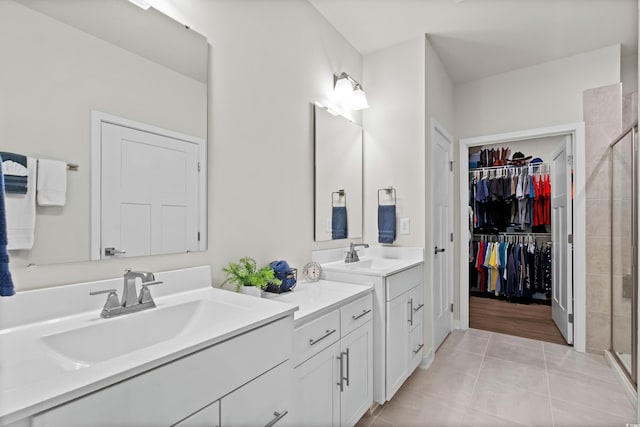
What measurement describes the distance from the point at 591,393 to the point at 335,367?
1.94 m

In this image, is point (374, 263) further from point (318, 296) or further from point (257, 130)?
point (257, 130)

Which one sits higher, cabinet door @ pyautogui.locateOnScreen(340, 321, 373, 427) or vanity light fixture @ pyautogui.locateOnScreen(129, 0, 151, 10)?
vanity light fixture @ pyautogui.locateOnScreen(129, 0, 151, 10)

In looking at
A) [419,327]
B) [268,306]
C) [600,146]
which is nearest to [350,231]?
[419,327]

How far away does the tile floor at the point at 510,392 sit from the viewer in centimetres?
192

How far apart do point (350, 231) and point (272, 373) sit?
1.66 m

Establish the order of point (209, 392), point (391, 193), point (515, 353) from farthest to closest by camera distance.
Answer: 1. point (515, 353)
2. point (391, 193)
3. point (209, 392)

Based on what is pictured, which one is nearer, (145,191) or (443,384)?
(145,191)

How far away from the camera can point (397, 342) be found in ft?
6.82

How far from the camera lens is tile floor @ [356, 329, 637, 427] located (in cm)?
192

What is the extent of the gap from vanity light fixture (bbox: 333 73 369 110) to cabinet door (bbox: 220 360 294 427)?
200 centimetres

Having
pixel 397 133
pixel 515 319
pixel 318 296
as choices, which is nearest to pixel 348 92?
pixel 397 133

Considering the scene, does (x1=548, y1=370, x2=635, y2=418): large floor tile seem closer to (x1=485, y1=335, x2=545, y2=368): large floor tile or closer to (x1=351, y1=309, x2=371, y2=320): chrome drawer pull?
(x1=485, y1=335, x2=545, y2=368): large floor tile

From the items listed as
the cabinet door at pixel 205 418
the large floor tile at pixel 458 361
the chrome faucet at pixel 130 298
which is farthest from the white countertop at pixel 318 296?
the large floor tile at pixel 458 361

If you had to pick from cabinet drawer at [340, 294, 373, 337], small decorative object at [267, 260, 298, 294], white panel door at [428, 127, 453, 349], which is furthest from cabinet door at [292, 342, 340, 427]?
white panel door at [428, 127, 453, 349]
